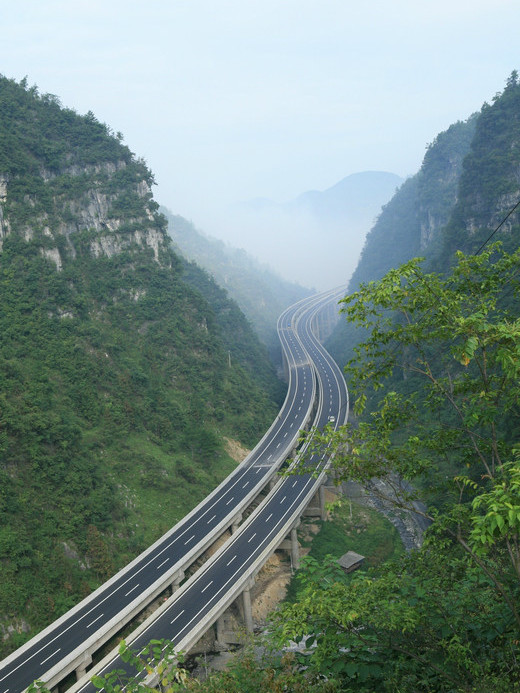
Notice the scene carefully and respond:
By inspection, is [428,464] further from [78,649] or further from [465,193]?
[465,193]

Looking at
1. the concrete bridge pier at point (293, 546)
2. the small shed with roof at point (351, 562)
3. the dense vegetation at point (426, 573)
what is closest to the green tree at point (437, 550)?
the dense vegetation at point (426, 573)

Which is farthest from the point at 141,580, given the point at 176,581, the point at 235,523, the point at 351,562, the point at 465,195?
the point at 465,195

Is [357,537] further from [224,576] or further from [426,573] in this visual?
[426,573]

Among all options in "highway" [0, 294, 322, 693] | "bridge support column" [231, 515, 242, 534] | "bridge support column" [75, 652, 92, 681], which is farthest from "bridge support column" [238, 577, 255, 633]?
"bridge support column" [75, 652, 92, 681]

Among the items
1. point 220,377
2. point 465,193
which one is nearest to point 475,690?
point 220,377

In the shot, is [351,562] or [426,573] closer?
[426,573]

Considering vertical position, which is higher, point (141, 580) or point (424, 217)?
point (424, 217)

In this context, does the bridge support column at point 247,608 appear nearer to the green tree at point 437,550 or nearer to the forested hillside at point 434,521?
the forested hillside at point 434,521
